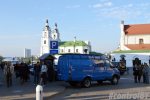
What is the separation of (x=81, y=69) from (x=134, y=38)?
86708mm

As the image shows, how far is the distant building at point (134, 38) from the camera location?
108 metres

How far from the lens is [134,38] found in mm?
110250

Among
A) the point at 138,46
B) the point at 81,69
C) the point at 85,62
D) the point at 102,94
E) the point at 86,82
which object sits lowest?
the point at 102,94

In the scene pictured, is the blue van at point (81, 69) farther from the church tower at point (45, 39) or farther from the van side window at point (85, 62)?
the church tower at point (45, 39)

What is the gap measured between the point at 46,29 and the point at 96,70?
12034 cm

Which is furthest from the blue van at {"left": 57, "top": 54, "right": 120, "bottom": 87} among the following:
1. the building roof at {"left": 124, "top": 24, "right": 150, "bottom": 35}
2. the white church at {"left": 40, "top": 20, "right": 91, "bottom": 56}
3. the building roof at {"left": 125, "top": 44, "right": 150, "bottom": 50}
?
the white church at {"left": 40, "top": 20, "right": 91, "bottom": 56}

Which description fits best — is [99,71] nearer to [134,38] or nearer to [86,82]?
[86,82]

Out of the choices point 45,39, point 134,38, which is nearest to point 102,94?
point 134,38

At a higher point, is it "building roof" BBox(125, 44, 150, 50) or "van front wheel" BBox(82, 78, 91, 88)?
"building roof" BBox(125, 44, 150, 50)

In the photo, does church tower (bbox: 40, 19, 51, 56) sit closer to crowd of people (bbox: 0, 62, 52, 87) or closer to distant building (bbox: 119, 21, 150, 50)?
distant building (bbox: 119, 21, 150, 50)

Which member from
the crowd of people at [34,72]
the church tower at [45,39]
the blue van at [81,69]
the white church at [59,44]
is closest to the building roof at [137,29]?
the white church at [59,44]

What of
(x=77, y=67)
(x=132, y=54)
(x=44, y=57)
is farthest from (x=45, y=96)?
(x=132, y=54)

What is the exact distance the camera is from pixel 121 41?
110 metres

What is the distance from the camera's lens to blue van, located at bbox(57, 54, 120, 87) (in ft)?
81.8
